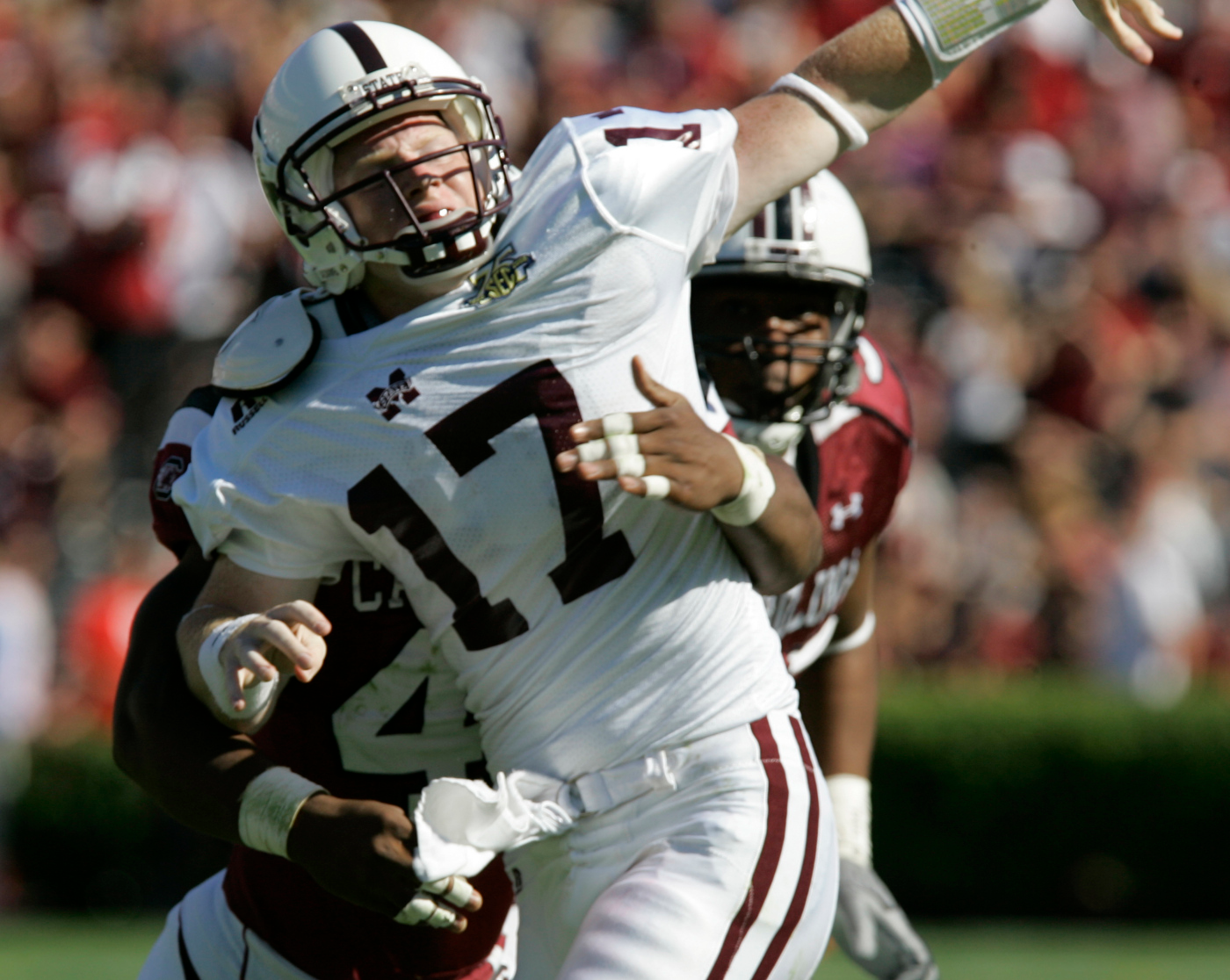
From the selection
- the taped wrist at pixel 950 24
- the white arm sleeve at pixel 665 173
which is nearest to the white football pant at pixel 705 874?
the white arm sleeve at pixel 665 173

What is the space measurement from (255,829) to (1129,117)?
9.13 m

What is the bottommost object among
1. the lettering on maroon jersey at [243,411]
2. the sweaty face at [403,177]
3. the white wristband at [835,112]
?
the white wristband at [835,112]

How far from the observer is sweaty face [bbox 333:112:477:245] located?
8.93 feet

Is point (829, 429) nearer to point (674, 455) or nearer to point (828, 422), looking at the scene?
point (828, 422)

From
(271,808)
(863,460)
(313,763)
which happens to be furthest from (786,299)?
(271,808)

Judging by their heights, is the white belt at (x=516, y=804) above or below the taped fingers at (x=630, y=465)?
below

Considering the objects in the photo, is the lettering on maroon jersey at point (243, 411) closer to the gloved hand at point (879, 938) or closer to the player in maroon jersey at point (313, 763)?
the player in maroon jersey at point (313, 763)

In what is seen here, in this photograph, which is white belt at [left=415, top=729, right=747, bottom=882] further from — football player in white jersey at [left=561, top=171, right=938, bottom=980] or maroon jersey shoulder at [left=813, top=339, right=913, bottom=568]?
maroon jersey shoulder at [left=813, top=339, right=913, bottom=568]

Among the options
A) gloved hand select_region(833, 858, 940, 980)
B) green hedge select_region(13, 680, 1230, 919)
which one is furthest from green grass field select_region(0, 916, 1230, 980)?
gloved hand select_region(833, 858, 940, 980)

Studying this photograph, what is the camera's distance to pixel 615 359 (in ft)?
8.79

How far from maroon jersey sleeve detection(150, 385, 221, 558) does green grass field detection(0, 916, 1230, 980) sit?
15.2 feet

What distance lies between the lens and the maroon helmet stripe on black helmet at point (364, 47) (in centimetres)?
277

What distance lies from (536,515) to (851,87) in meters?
0.87

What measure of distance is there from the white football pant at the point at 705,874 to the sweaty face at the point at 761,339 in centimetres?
96
